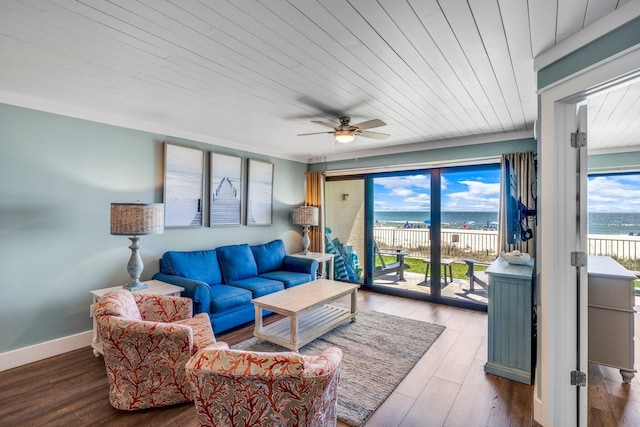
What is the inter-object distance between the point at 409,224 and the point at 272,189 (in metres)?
2.38


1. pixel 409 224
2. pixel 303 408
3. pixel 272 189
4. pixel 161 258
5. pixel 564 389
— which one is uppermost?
pixel 272 189

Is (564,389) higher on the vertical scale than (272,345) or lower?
higher

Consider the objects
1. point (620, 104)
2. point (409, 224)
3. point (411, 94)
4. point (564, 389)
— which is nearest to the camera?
point (564, 389)

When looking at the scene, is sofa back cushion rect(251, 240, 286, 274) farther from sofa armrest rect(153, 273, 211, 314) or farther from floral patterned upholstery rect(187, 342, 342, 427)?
floral patterned upholstery rect(187, 342, 342, 427)

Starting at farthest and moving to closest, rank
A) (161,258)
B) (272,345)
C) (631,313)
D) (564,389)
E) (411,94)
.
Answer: (161,258) < (272,345) < (411,94) < (631,313) < (564,389)

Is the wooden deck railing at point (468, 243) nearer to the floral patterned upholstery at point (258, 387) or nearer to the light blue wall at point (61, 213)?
the light blue wall at point (61, 213)

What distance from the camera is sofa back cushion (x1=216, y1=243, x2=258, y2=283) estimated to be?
4.14 m

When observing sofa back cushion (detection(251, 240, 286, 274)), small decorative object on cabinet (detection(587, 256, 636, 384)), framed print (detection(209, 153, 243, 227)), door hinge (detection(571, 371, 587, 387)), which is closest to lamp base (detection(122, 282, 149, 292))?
framed print (detection(209, 153, 243, 227))

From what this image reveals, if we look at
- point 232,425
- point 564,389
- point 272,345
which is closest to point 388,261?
point 272,345

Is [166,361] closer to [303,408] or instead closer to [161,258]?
[303,408]

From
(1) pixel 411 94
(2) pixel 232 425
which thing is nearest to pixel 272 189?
(1) pixel 411 94

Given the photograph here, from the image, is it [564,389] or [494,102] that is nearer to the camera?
[564,389]

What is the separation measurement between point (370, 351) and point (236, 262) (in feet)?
7.03

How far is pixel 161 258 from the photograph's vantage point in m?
3.77
